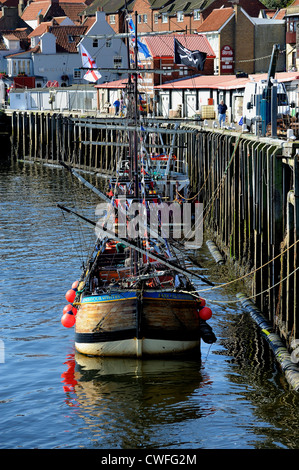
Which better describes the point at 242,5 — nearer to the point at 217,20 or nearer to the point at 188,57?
the point at 217,20

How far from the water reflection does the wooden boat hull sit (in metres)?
0.41

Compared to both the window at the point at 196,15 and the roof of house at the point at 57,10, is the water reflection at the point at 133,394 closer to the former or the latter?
the window at the point at 196,15

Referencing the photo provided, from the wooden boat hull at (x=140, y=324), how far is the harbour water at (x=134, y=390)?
44cm

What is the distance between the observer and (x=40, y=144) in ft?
256

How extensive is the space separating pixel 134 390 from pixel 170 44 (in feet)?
207

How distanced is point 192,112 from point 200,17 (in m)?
34.0

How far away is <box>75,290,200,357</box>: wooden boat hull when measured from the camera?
2195 centimetres

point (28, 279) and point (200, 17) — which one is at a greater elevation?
point (200, 17)

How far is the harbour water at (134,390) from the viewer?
17.8 meters

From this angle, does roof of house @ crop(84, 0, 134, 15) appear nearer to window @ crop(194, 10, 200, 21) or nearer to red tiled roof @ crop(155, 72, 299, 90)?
window @ crop(194, 10, 200, 21)

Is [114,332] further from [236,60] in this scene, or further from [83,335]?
[236,60]

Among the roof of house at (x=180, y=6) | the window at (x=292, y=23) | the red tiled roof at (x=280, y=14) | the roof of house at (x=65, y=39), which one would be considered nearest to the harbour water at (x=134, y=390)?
the window at (x=292, y=23)

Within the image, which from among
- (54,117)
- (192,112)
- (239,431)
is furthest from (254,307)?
(54,117)
